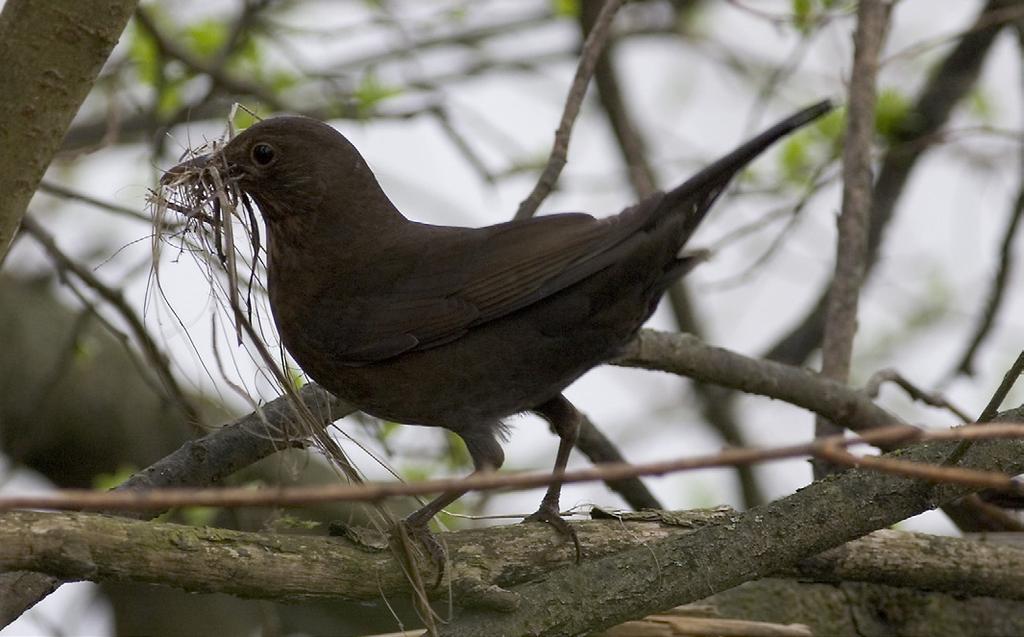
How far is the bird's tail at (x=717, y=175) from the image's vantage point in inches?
122

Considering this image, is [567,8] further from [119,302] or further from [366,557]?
[366,557]

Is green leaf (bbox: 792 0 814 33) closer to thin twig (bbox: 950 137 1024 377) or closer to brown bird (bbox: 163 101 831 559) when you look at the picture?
thin twig (bbox: 950 137 1024 377)

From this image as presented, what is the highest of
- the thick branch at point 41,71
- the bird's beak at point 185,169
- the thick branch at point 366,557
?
the bird's beak at point 185,169

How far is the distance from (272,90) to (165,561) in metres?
4.01

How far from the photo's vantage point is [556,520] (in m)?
3.35

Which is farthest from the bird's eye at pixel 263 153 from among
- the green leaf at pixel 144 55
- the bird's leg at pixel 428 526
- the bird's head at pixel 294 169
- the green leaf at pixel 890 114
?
the green leaf at pixel 890 114

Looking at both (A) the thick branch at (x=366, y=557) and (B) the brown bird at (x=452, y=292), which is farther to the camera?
(B) the brown bird at (x=452, y=292)

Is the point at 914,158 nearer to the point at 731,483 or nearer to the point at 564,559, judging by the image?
the point at 731,483

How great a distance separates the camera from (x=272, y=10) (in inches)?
260

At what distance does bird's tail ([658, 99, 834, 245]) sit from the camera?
3111 mm

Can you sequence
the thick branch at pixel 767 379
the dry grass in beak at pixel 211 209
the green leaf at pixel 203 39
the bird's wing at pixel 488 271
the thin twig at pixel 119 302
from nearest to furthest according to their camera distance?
the dry grass in beak at pixel 211 209
the bird's wing at pixel 488 271
the thin twig at pixel 119 302
the thick branch at pixel 767 379
the green leaf at pixel 203 39

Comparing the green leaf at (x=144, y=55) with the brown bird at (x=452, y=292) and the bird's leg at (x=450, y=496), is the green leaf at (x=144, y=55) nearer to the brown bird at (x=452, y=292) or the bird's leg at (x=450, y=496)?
the brown bird at (x=452, y=292)

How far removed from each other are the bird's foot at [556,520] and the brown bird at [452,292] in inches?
0.4

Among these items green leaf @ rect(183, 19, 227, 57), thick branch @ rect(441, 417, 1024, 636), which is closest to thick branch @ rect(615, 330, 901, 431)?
thick branch @ rect(441, 417, 1024, 636)
